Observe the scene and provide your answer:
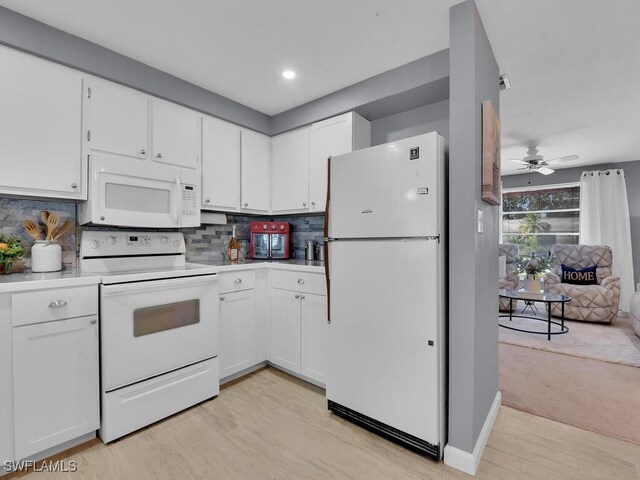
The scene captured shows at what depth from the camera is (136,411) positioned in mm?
1944

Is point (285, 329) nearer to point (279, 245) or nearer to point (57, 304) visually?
point (279, 245)

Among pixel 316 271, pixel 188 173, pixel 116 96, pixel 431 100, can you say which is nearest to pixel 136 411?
pixel 316 271

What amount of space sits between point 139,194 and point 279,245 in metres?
1.30

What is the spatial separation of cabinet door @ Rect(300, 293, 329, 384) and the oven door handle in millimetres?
747

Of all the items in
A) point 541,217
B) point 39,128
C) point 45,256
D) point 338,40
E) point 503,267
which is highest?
point 338,40

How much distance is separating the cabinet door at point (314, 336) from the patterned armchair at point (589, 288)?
4092 millimetres

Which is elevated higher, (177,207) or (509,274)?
(177,207)

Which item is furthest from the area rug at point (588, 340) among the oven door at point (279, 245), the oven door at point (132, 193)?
the oven door at point (132, 193)

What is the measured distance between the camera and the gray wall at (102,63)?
6.00ft

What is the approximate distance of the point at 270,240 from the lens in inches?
123

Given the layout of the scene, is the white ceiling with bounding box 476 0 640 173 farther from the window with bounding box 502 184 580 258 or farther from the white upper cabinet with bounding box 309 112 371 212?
the window with bounding box 502 184 580 258

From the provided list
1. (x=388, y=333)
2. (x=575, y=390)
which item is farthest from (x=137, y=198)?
(x=575, y=390)

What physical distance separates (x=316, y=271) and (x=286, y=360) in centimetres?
86

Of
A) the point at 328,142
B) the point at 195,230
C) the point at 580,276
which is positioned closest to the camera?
the point at 328,142
